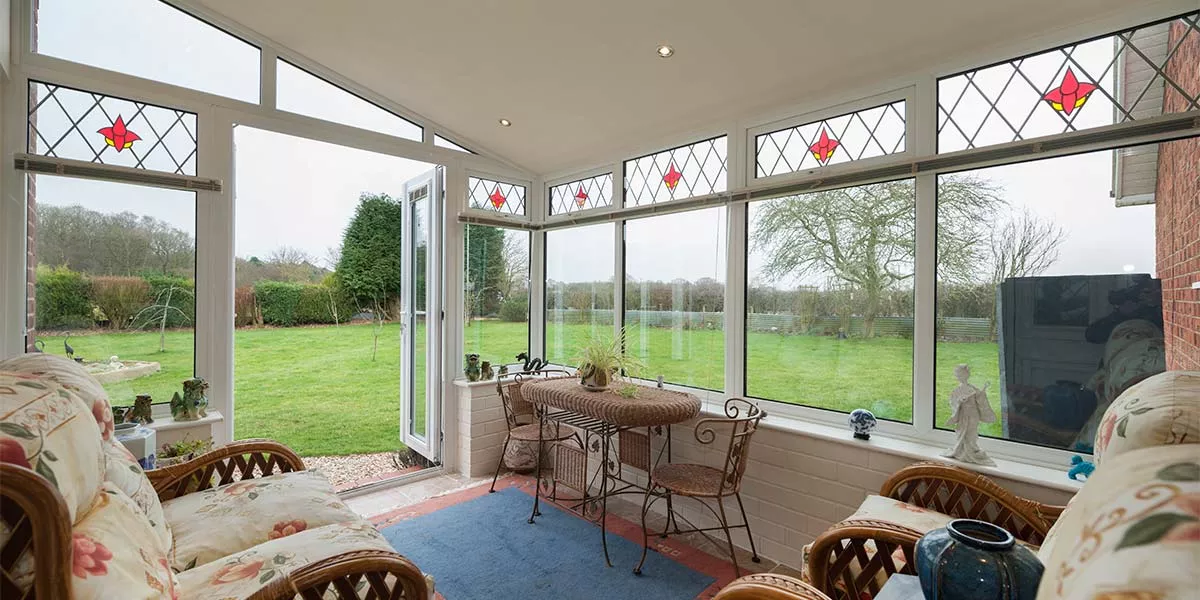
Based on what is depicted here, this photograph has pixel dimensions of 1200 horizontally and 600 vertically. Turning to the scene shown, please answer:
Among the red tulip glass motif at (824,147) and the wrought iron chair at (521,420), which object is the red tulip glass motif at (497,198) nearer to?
the wrought iron chair at (521,420)

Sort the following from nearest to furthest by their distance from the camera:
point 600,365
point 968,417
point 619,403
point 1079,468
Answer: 1. point 1079,468
2. point 968,417
3. point 619,403
4. point 600,365

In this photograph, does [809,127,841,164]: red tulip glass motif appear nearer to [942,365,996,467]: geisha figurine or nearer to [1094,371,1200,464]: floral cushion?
[942,365,996,467]: geisha figurine

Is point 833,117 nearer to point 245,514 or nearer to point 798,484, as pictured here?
point 798,484

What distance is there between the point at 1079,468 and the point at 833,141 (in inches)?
70.7

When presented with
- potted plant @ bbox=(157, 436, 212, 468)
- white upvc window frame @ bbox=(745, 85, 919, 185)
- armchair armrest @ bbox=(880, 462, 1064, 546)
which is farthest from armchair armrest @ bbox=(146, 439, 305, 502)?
white upvc window frame @ bbox=(745, 85, 919, 185)

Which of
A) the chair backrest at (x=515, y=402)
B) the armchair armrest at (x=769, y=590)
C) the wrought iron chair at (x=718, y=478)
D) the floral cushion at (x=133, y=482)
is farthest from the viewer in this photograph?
the chair backrest at (x=515, y=402)

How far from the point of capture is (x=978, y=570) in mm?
852

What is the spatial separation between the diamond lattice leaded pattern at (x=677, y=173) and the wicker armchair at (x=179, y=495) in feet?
8.69

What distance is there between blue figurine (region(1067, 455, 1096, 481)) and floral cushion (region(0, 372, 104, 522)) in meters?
2.88

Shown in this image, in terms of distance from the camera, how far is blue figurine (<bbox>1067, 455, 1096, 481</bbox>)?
1777 millimetres

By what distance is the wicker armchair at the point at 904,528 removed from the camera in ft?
4.92

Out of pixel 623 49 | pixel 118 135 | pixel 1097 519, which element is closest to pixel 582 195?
pixel 623 49

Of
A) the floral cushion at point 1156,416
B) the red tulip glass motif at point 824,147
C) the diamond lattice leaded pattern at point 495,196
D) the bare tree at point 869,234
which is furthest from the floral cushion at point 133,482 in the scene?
the red tulip glass motif at point 824,147

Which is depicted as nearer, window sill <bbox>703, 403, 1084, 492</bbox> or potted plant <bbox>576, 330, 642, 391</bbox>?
window sill <bbox>703, 403, 1084, 492</bbox>
